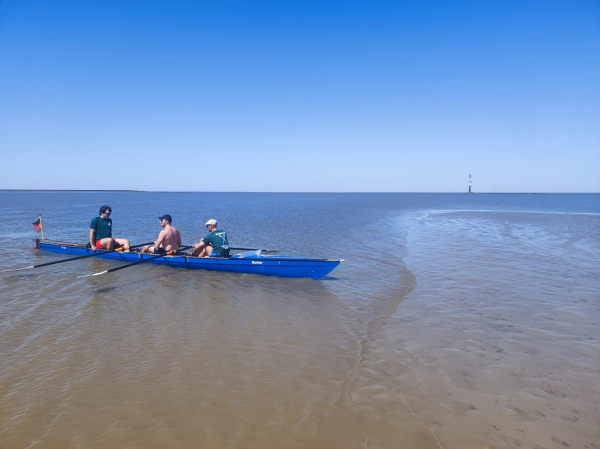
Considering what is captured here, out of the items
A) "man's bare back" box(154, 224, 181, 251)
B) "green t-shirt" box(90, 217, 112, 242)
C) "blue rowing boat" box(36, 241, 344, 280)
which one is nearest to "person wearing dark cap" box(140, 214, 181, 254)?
"man's bare back" box(154, 224, 181, 251)

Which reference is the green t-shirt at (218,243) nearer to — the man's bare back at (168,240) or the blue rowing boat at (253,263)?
the blue rowing boat at (253,263)

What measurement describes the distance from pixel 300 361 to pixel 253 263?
6.59m

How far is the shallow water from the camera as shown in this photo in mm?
4621

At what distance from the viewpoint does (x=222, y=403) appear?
519 centimetres

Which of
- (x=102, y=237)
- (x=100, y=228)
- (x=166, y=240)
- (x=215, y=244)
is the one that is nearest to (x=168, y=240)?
(x=166, y=240)

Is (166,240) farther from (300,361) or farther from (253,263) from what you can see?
(300,361)

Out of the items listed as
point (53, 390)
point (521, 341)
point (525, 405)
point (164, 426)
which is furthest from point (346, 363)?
point (53, 390)

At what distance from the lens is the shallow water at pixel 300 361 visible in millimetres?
4621

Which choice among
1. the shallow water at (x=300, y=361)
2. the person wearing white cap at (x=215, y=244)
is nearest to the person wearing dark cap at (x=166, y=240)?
the person wearing white cap at (x=215, y=244)

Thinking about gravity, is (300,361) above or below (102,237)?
below

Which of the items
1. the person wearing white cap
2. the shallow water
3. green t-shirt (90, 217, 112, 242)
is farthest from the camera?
green t-shirt (90, 217, 112, 242)

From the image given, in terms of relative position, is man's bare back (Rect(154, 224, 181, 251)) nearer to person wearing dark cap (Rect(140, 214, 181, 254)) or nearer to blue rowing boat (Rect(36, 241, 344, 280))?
person wearing dark cap (Rect(140, 214, 181, 254))

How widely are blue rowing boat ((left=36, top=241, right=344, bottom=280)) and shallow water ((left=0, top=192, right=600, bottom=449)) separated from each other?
0.51 metres

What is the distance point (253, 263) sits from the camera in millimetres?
12773
